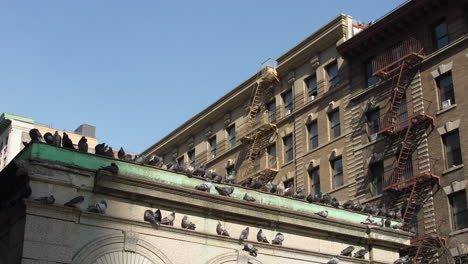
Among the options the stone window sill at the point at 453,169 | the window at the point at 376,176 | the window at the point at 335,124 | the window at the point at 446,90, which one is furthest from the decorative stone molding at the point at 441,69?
the window at the point at 335,124

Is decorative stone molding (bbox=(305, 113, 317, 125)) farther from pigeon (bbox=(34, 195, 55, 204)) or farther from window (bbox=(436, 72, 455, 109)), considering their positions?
pigeon (bbox=(34, 195, 55, 204))

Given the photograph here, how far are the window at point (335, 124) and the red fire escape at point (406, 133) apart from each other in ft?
14.8

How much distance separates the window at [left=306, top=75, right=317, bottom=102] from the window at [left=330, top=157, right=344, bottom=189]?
5493 mm

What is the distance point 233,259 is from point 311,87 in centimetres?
2756

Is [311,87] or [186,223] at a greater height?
[311,87]

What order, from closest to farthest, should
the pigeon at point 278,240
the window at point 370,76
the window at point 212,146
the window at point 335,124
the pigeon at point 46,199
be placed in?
the pigeon at point 46,199
the pigeon at point 278,240
the window at point 370,76
the window at point 335,124
the window at point 212,146

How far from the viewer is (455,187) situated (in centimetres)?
3566

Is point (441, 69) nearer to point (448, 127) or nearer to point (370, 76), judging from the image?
point (448, 127)

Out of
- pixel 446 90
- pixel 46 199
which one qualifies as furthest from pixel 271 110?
pixel 46 199

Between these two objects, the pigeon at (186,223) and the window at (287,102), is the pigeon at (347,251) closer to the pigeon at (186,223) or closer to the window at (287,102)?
the pigeon at (186,223)

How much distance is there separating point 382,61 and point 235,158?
16890 millimetres

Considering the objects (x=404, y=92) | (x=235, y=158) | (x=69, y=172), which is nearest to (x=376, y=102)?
(x=404, y=92)

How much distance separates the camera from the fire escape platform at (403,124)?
37812mm

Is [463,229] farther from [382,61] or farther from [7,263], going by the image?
[7,263]
